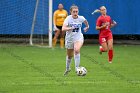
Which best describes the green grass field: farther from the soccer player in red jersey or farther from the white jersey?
the white jersey

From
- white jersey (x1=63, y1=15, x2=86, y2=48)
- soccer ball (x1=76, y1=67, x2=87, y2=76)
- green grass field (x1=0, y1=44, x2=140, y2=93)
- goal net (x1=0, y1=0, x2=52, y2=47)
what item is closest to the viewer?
green grass field (x1=0, y1=44, x2=140, y2=93)

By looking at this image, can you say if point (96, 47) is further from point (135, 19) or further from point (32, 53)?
point (32, 53)

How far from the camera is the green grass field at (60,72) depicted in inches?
550

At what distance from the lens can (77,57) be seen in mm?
16078

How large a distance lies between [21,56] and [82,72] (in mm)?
8160

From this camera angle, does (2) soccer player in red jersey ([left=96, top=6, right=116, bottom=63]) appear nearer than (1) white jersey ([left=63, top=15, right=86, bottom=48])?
No

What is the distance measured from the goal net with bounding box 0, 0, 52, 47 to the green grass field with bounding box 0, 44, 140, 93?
4.99ft

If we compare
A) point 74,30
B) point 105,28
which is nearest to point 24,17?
point 105,28

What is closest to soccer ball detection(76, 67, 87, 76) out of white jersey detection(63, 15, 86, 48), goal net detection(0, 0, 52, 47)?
white jersey detection(63, 15, 86, 48)

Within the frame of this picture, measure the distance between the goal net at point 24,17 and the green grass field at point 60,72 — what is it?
152 cm

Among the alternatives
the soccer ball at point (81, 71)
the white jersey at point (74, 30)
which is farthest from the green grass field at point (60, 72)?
the white jersey at point (74, 30)

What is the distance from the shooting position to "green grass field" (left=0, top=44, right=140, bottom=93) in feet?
45.9

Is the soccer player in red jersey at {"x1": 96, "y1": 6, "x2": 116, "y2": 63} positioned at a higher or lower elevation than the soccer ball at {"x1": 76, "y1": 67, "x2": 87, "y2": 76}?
higher

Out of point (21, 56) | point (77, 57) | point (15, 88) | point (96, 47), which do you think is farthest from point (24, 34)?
point (15, 88)
